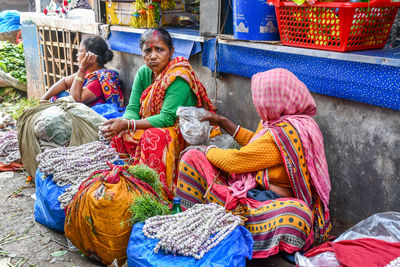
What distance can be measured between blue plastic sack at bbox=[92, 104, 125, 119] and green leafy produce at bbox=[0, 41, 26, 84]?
4855 millimetres

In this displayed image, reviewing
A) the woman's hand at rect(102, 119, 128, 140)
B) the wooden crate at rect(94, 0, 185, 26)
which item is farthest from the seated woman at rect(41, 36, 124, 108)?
the woman's hand at rect(102, 119, 128, 140)

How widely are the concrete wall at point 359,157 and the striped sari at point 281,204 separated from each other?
34 centimetres

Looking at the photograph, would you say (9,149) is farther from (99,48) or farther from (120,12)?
(120,12)

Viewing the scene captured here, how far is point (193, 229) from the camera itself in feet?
7.86

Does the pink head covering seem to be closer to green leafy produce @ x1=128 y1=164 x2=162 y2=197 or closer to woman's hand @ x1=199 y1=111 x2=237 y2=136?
woman's hand @ x1=199 y1=111 x2=237 y2=136

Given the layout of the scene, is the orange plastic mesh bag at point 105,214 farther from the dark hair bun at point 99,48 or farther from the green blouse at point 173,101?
the dark hair bun at point 99,48

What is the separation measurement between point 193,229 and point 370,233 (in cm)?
106

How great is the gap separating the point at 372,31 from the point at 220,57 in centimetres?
151

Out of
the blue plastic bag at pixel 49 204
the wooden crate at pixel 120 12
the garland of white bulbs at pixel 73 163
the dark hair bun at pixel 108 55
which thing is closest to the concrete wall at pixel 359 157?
the garland of white bulbs at pixel 73 163

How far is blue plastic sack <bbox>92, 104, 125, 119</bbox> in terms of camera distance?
4.56 m

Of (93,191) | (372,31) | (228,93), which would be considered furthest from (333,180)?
(93,191)

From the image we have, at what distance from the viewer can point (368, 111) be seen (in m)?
2.64

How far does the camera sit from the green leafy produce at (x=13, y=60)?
8.79 m

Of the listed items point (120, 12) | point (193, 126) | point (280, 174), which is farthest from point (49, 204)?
point (120, 12)
